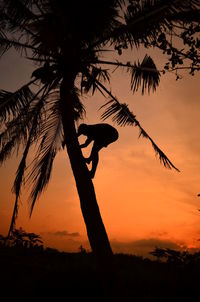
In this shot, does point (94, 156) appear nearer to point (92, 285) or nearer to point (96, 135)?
point (96, 135)

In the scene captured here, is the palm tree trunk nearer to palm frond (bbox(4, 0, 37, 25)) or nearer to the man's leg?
the man's leg

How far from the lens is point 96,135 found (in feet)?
19.0

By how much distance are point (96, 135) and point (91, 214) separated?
1.73 metres

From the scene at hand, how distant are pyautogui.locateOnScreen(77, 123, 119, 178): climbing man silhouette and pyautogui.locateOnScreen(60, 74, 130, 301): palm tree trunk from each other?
51 centimetres

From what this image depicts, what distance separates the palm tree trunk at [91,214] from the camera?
4270mm

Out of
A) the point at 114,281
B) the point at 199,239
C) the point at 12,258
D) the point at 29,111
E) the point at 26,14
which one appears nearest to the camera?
the point at 114,281

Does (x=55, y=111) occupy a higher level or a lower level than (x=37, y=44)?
lower

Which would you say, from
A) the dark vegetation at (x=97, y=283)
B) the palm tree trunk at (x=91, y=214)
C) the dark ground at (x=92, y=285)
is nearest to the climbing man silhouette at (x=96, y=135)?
the palm tree trunk at (x=91, y=214)

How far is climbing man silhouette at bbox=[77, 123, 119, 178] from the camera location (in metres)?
5.75

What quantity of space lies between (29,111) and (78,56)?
2250 millimetres

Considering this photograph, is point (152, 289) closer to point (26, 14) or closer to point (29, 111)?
point (29, 111)

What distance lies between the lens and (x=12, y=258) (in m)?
11.3

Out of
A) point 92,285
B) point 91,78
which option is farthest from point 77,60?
point 92,285

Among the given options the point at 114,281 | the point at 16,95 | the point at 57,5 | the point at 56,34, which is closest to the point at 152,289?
the point at 114,281
